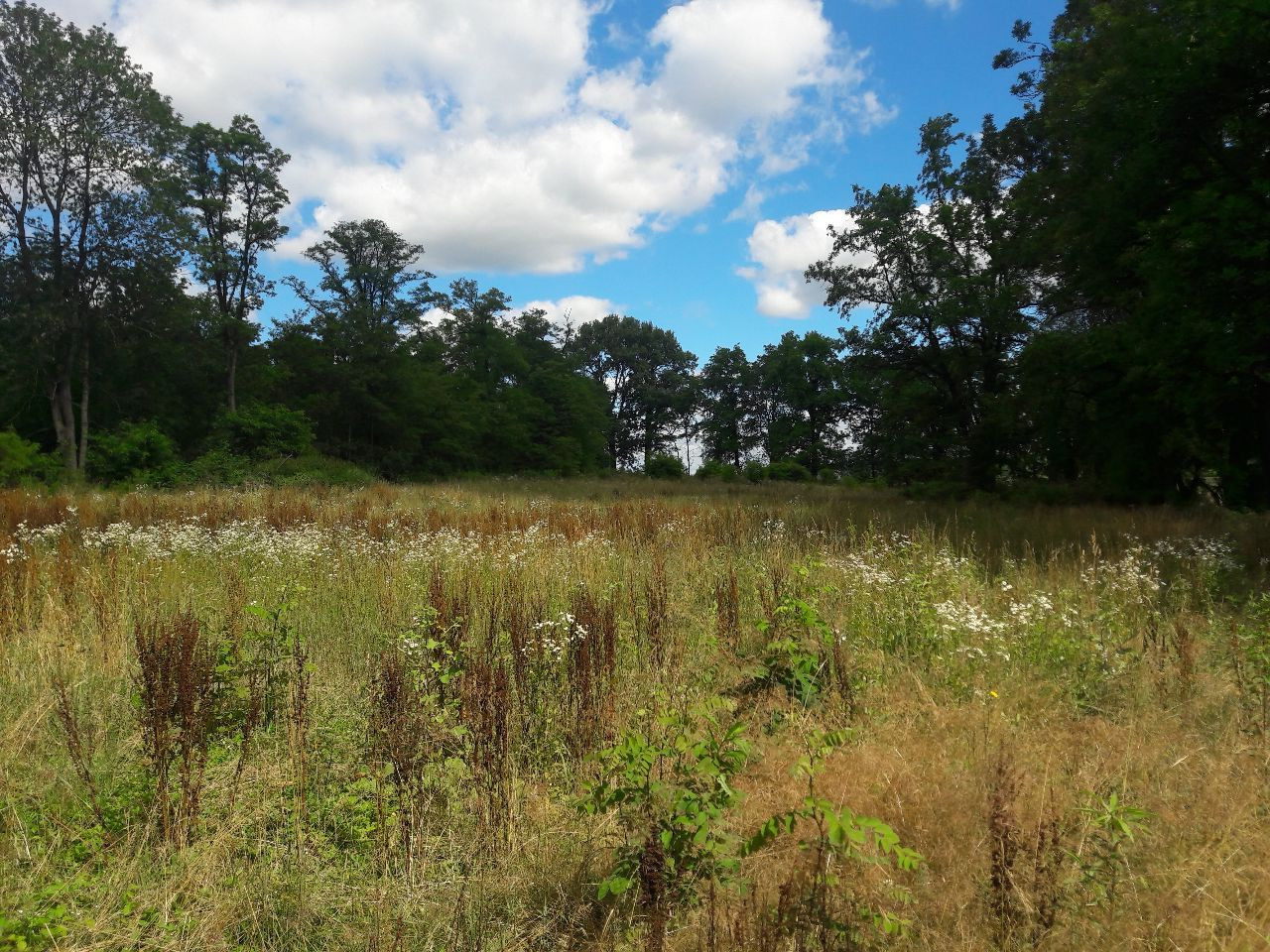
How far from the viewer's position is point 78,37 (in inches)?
864

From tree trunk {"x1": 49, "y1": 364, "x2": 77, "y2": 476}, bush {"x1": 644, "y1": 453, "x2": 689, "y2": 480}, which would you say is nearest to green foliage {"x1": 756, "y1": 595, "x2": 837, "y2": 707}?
tree trunk {"x1": 49, "y1": 364, "x2": 77, "y2": 476}

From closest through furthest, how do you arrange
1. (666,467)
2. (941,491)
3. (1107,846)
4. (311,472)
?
(1107,846) → (941,491) → (311,472) → (666,467)

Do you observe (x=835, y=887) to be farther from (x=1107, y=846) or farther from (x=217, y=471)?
(x=217, y=471)

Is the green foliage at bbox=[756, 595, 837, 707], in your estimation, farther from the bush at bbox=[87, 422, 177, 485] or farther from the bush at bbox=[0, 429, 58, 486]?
the bush at bbox=[87, 422, 177, 485]

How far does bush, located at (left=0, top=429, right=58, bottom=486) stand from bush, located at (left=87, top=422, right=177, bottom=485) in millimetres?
1922

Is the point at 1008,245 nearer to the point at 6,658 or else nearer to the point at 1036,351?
the point at 1036,351

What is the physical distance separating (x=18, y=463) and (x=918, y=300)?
2586 cm

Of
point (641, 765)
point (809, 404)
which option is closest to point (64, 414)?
point (641, 765)

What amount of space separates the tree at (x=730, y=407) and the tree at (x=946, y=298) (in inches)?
1351

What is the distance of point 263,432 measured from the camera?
95.6ft

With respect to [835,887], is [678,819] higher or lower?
higher

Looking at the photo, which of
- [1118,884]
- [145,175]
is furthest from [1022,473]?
[145,175]

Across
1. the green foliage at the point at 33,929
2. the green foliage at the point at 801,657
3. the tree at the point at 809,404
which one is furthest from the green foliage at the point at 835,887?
the tree at the point at 809,404

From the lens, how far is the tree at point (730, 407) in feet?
188
